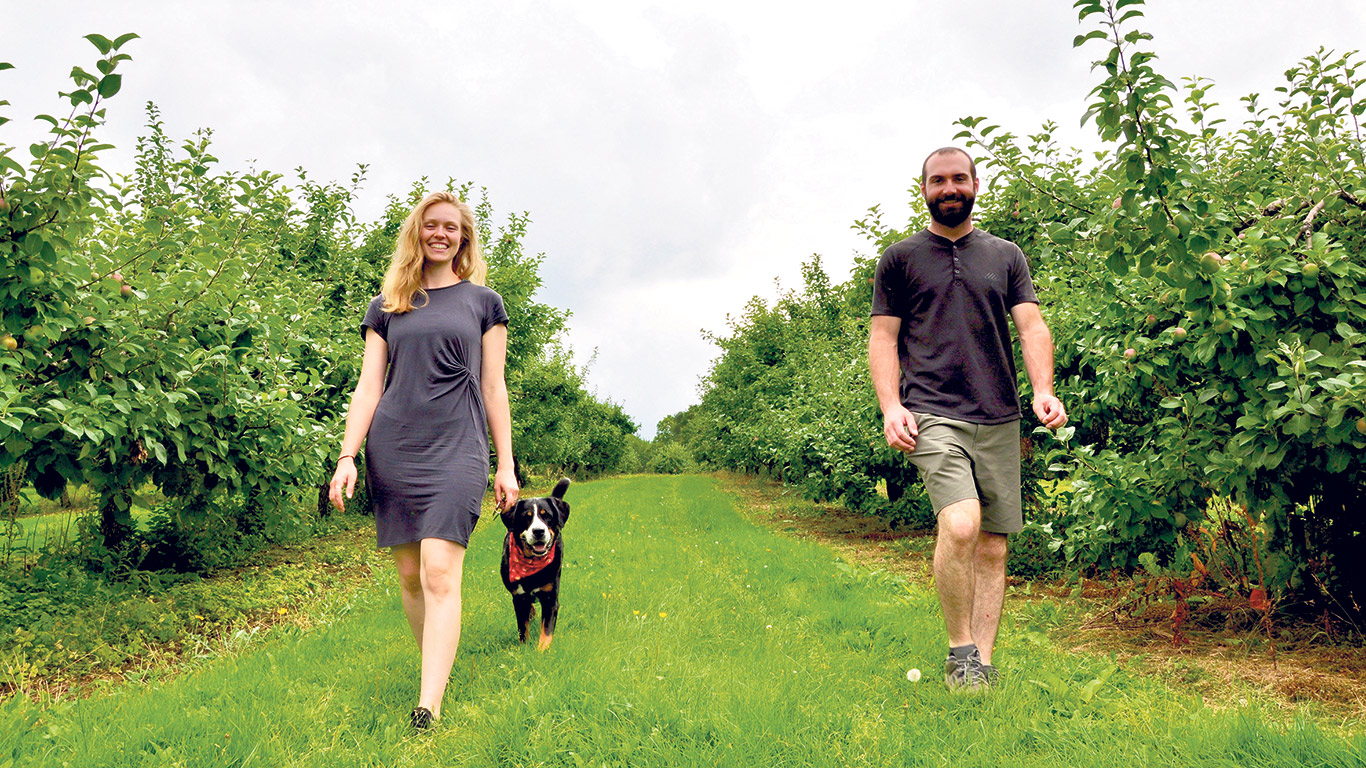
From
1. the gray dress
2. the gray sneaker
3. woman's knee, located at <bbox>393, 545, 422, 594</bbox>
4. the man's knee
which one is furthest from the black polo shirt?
woman's knee, located at <bbox>393, 545, 422, 594</bbox>

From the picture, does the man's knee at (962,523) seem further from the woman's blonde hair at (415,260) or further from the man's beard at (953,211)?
the woman's blonde hair at (415,260)

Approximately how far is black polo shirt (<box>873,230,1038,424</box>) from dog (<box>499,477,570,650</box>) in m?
1.95

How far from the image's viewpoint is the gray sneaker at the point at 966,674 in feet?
10.2

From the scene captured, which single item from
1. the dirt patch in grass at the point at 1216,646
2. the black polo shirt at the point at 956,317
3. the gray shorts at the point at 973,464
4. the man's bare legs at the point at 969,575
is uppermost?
the black polo shirt at the point at 956,317

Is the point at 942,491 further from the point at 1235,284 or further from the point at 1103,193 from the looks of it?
the point at 1103,193

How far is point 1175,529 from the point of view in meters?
4.36

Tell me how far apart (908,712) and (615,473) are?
58.4 meters

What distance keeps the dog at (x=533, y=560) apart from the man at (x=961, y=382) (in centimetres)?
189

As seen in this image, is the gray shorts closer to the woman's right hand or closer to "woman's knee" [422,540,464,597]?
"woman's knee" [422,540,464,597]

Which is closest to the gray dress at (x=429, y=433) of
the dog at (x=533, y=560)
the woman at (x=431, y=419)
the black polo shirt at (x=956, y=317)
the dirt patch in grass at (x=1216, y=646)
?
the woman at (x=431, y=419)

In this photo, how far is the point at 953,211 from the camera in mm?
3350

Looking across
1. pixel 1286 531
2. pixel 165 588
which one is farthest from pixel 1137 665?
pixel 165 588

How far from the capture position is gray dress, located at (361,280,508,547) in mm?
3156

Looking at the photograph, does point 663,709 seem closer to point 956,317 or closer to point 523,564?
point 523,564
